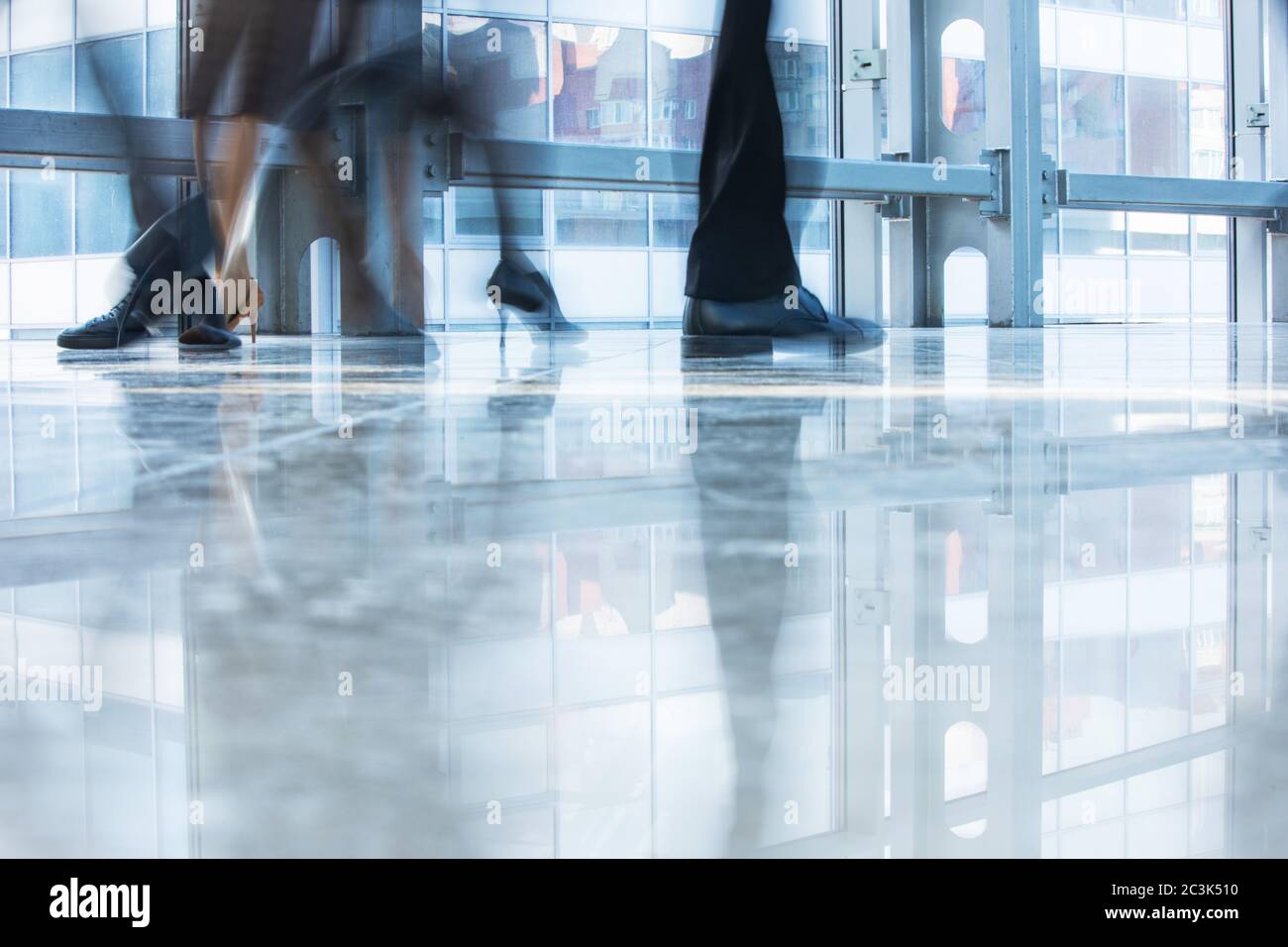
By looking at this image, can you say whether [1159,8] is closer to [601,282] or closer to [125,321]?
[601,282]

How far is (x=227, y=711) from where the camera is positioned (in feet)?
1.30

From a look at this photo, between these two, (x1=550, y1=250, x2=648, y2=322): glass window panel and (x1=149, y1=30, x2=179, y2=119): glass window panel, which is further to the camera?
(x1=550, y1=250, x2=648, y2=322): glass window panel

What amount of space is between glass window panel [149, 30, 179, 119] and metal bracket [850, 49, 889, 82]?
8.37 meters

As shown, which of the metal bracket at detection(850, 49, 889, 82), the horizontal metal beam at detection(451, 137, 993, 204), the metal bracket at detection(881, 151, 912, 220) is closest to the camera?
the horizontal metal beam at detection(451, 137, 993, 204)

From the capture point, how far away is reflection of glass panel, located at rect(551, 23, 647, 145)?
43.0ft

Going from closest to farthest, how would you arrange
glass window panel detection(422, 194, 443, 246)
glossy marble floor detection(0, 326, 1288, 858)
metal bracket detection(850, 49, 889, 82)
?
1. glossy marble floor detection(0, 326, 1288, 858)
2. metal bracket detection(850, 49, 889, 82)
3. glass window panel detection(422, 194, 443, 246)

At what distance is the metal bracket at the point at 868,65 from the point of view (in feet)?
17.1

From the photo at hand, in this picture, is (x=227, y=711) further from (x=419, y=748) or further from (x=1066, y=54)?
(x=1066, y=54)

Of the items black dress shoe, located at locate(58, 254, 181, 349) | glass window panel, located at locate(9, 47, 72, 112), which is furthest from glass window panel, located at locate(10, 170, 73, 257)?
black dress shoe, located at locate(58, 254, 181, 349)

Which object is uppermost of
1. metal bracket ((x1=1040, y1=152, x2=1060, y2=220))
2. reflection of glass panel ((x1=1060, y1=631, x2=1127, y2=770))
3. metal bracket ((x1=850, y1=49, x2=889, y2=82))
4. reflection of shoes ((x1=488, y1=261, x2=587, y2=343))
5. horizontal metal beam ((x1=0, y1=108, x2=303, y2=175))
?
metal bracket ((x1=850, y1=49, x2=889, y2=82))

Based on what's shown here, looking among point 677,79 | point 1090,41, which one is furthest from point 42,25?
point 1090,41

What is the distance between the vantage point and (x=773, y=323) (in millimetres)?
2609

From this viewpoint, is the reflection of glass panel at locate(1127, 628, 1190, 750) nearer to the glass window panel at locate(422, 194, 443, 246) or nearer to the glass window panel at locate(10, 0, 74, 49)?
the glass window panel at locate(422, 194, 443, 246)

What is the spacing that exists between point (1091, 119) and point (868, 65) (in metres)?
11.6
